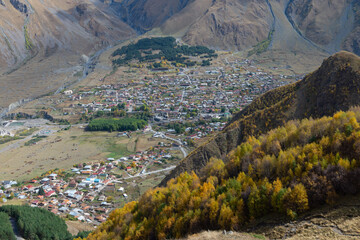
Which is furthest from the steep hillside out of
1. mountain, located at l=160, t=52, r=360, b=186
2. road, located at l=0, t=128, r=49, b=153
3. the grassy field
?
road, located at l=0, t=128, r=49, b=153

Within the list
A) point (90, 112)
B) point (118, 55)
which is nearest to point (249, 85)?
point (90, 112)

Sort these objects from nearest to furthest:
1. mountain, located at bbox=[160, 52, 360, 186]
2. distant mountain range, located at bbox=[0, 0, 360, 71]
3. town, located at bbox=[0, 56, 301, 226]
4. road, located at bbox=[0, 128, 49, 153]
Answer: mountain, located at bbox=[160, 52, 360, 186]
town, located at bbox=[0, 56, 301, 226]
road, located at bbox=[0, 128, 49, 153]
distant mountain range, located at bbox=[0, 0, 360, 71]

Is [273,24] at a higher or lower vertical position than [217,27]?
higher

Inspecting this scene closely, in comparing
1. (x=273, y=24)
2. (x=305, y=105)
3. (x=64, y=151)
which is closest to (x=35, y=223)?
(x=64, y=151)

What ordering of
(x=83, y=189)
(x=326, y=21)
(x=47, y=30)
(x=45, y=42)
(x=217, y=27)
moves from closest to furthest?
(x=83, y=189)
(x=326, y=21)
(x=45, y=42)
(x=217, y=27)
(x=47, y=30)

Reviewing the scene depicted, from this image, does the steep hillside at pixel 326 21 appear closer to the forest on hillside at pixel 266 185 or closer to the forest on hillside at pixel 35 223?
the forest on hillside at pixel 266 185

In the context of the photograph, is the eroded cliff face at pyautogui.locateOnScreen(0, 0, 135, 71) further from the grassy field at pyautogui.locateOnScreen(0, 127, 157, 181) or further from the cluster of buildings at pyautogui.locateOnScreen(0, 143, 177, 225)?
the cluster of buildings at pyautogui.locateOnScreen(0, 143, 177, 225)

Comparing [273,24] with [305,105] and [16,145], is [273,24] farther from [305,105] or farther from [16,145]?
[305,105]
